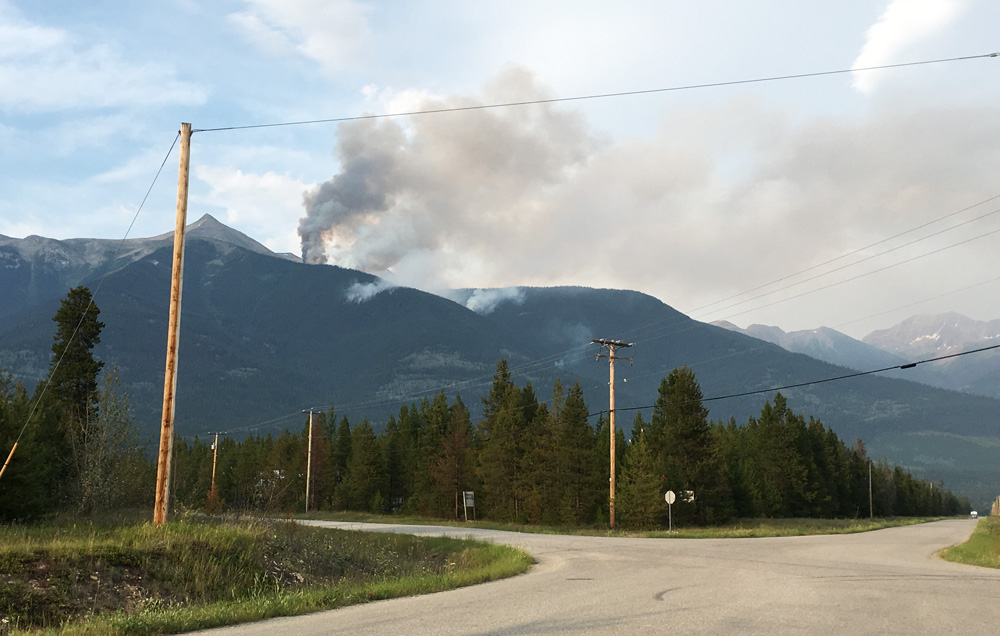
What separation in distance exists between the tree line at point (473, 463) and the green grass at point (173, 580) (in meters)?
11.2

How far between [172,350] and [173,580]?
5480mm

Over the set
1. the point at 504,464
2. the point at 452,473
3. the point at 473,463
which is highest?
the point at 504,464

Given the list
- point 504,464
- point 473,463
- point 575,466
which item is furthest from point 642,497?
point 473,463

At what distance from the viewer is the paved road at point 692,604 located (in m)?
9.65

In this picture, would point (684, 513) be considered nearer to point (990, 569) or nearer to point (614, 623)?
point (990, 569)

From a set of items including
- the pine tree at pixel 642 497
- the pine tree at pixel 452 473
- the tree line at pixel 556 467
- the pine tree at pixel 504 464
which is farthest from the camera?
the pine tree at pixel 452 473

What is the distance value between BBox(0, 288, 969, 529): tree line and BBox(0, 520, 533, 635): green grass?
11231 mm

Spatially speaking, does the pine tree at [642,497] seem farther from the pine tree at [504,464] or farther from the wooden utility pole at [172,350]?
the wooden utility pole at [172,350]

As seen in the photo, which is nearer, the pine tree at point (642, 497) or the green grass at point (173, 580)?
the green grass at point (173, 580)

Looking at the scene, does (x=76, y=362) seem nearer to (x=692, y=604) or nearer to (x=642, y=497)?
(x=642, y=497)

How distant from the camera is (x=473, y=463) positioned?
7269cm

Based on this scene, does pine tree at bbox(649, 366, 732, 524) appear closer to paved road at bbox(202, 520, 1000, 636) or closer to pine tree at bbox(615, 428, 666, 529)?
pine tree at bbox(615, 428, 666, 529)

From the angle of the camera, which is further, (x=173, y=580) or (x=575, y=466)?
(x=575, y=466)

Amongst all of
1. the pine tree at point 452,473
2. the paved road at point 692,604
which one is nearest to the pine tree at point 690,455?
the pine tree at point 452,473
